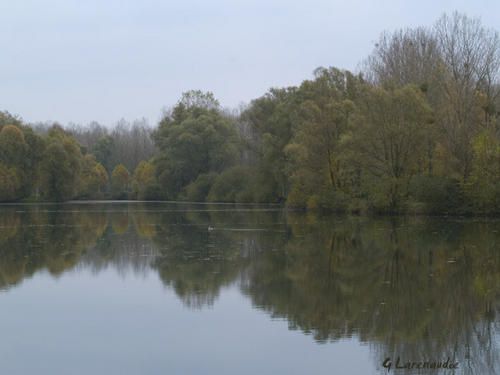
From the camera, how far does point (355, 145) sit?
148ft

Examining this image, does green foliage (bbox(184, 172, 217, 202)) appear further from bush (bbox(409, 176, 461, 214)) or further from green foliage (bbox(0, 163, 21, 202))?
bush (bbox(409, 176, 461, 214))

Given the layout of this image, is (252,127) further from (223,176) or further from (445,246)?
(445,246)

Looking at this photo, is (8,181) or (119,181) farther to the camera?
(119,181)

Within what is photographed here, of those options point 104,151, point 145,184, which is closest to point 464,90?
point 145,184

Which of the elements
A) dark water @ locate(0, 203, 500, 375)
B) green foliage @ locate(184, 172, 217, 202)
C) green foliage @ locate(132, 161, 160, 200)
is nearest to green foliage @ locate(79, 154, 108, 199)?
green foliage @ locate(132, 161, 160, 200)

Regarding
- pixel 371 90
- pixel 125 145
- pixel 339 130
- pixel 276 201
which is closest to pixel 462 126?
pixel 371 90

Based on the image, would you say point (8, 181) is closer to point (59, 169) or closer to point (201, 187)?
point (59, 169)

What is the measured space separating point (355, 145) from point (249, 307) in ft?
109

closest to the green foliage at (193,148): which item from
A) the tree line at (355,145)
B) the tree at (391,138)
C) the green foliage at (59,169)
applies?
the tree line at (355,145)

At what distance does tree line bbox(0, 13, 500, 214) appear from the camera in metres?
41.9

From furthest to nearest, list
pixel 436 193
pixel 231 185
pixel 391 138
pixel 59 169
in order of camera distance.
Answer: pixel 59 169 → pixel 231 185 → pixel 391 138 → pixel 436 193

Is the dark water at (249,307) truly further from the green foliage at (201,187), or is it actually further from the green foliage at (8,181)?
the green foliage at (8,181)

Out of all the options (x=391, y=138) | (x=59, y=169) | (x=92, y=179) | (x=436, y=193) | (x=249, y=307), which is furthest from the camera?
(x=92, y=179)

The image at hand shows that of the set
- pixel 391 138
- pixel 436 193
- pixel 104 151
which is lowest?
pixel 436 193
